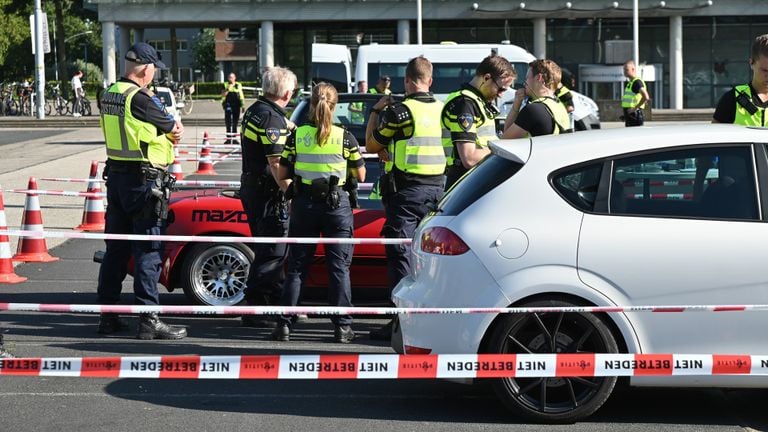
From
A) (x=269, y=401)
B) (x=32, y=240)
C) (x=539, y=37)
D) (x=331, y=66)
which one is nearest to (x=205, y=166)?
(x=32, y=240)

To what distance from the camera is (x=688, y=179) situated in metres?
6.05

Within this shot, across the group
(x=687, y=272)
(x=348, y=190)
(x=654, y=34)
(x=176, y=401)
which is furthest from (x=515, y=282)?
(x=654, y=34)

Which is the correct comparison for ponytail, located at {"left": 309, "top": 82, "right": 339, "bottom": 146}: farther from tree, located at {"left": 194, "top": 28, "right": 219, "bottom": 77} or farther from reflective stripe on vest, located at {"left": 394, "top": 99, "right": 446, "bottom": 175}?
tree, located at {"left": 194, "top": 28, "right": 219, "bottom": 77}

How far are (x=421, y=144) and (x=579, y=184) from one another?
237 centimetres

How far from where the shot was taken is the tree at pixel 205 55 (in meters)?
112

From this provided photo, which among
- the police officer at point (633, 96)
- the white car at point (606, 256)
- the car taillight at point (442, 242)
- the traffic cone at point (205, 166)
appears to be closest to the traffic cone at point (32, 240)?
the car taillight at point (442, 242)

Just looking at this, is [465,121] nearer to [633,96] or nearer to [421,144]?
[421,144]

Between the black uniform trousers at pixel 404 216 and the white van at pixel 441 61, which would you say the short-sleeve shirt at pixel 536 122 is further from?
the white van at pixel 441 61

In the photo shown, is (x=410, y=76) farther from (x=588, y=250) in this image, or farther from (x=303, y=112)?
(x=303, y=112)

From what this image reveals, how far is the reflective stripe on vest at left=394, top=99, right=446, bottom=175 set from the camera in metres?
8.31

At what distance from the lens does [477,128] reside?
8719 mm

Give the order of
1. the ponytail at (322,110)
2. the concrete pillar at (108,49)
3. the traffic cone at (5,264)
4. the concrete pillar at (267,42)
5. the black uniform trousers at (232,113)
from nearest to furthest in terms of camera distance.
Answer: the ponytail at (322,110) → the traffic cone at (5,264) → the black uniform trousers at (232,113) → the concrete pillar at (267,42) → the concrete pillar at (108,49)

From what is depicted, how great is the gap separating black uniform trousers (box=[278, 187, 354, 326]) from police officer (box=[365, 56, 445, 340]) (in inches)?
12.5

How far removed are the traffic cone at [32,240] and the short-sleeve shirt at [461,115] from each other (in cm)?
540
